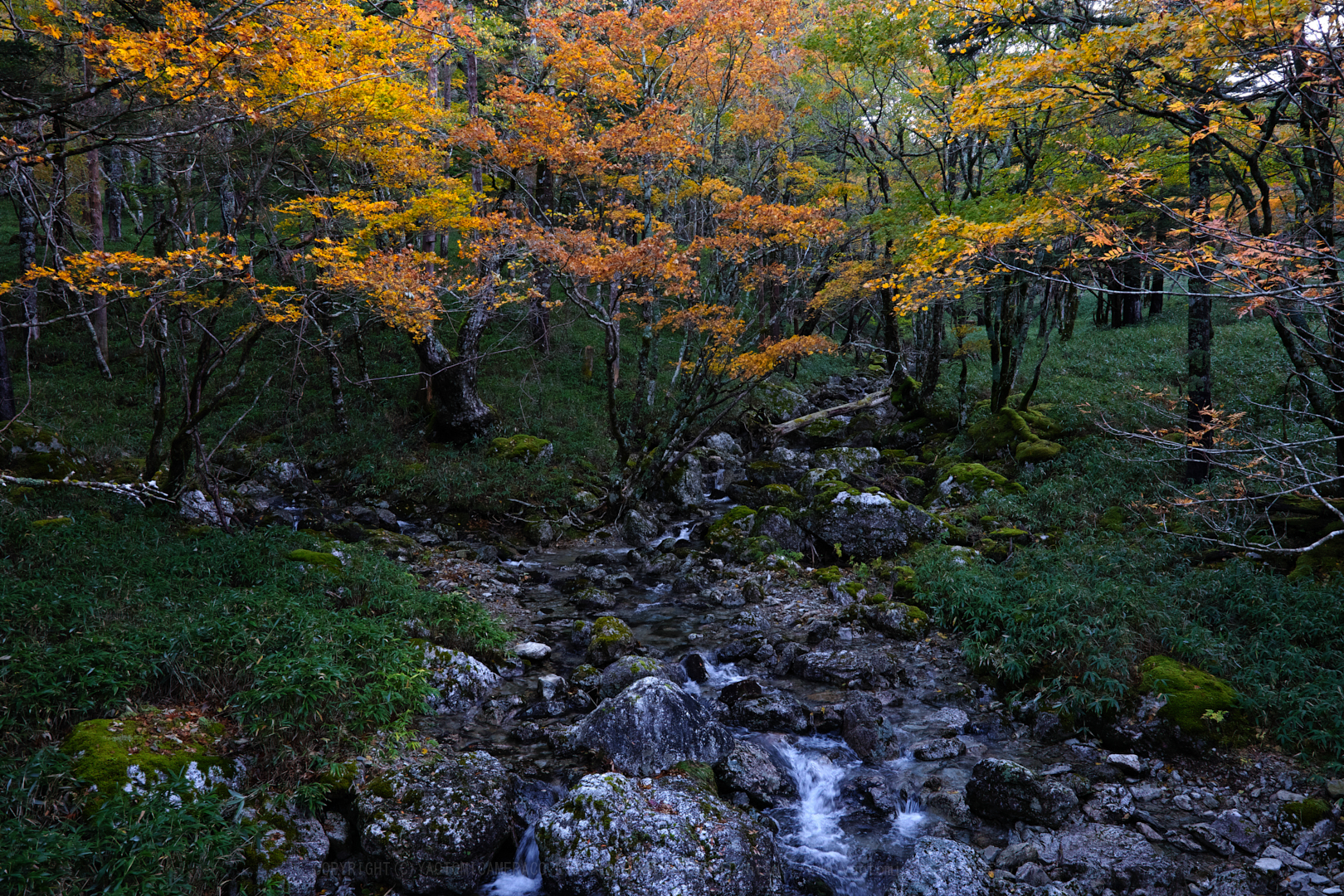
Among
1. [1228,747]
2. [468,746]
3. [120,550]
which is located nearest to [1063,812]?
[1228,747]

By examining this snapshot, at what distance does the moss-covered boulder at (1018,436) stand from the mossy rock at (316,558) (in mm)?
13585

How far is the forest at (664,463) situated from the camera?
549cm

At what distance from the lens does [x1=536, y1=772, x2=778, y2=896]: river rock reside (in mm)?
5020

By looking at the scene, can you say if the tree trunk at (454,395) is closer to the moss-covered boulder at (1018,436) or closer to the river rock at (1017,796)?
the moss-covered boulder at (1018,436)

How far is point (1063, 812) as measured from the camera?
5.91m

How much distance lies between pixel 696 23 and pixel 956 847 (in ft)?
53.8

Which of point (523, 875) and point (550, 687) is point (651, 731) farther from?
point (550, 687)

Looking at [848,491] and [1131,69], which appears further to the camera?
[848,491]

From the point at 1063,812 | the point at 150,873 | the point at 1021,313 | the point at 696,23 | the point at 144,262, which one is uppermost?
the point at 696,23

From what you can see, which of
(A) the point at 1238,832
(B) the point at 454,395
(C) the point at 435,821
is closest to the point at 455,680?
(C) the point at 435,821

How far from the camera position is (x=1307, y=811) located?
216 inches

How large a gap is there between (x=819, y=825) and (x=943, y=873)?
1.22 metres

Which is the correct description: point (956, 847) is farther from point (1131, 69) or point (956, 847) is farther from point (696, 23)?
point (696, 23)

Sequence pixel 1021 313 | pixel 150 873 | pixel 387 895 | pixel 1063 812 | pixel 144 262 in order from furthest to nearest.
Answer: pixel 1021 313 < pixel 144 262 < pixel 1063 812 < pixel 387 895 < pixel 150 873
